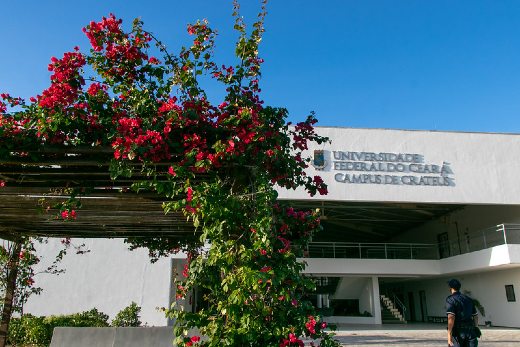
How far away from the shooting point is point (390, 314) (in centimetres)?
2200

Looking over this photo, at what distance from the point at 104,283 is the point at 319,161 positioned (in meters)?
8.93

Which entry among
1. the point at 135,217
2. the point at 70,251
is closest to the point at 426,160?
the point at 135,217

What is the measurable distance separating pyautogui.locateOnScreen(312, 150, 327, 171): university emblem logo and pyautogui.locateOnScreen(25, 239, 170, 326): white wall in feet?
21.5

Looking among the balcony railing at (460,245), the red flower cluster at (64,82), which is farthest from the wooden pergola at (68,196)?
the balcony railing at (460,245)

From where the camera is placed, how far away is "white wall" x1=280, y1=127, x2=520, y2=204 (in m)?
15.3

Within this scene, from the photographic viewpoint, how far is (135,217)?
615cm

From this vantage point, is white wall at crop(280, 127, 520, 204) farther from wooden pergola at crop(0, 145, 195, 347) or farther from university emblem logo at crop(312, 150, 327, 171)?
wooden pergola at crop(0, 145, 195, 347)

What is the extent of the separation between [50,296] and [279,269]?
14.5 m

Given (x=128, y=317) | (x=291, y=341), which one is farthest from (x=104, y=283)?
(x=291, y=341)

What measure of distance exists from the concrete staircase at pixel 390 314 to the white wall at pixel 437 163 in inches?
348

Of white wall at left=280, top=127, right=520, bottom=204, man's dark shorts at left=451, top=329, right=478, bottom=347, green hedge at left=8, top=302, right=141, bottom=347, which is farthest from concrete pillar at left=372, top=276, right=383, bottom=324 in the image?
man's dark shorts at left=451, top=329, right=478, bottom=347

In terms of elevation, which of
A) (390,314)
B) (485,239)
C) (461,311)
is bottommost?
(390,314)

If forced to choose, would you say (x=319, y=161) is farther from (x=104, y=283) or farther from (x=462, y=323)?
(x=462, y=323)

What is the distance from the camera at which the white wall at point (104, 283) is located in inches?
589
